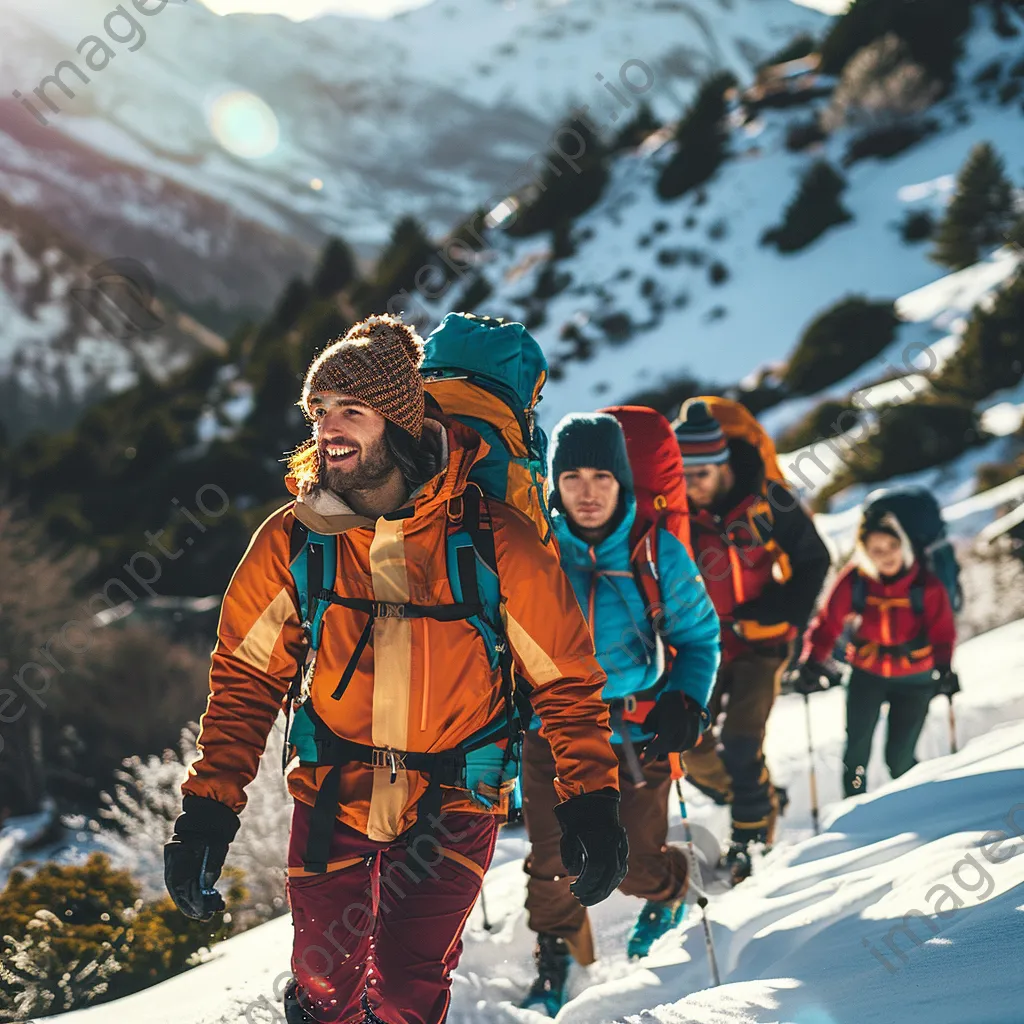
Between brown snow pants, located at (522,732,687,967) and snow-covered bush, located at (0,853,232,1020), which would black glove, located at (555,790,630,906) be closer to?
brown snow pants, located at (522,732,687,967)

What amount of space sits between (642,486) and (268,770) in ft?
10.7

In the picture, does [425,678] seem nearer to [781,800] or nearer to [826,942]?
[826,942]

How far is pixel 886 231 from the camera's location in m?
24.4

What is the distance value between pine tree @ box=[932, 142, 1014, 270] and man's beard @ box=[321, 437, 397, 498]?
72.9 ft

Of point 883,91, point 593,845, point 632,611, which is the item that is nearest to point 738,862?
point 632,611

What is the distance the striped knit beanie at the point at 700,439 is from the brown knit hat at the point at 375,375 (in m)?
2.25

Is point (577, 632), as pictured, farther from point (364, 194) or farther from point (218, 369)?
point (364, 194)

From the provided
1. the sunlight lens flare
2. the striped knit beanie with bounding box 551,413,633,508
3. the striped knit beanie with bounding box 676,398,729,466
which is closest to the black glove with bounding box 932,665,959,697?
the striped knit beanie with bounding box 676,398,729,466

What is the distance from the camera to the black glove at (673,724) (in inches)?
123

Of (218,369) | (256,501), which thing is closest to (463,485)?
(256,501)

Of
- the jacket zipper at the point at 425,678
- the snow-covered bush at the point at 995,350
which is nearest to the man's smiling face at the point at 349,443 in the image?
the jacket zipper at the point at 425,678

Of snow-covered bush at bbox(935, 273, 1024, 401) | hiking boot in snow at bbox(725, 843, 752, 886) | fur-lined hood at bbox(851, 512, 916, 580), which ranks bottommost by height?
hiking boot in snow at bbox(725, 843, 752, 886)

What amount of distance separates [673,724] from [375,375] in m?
1.62

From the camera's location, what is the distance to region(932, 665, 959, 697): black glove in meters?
4.71
